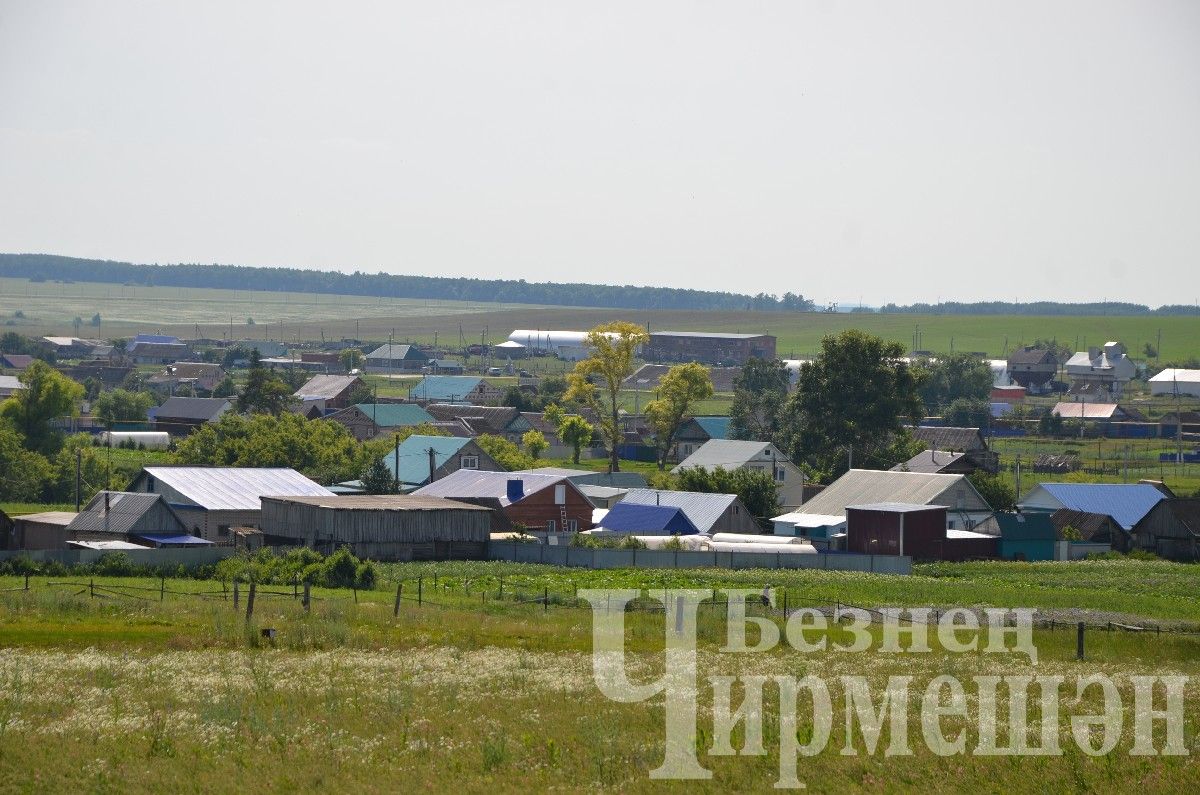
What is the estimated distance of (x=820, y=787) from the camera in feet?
69.7

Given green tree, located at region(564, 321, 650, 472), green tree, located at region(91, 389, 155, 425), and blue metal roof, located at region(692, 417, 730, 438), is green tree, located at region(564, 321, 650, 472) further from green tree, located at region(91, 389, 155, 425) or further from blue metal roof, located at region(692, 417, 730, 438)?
green tree, located at region(91, 389, 155, 425)

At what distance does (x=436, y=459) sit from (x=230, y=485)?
62.0ft

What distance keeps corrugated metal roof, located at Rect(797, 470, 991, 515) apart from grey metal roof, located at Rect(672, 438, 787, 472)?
14868 millimetres

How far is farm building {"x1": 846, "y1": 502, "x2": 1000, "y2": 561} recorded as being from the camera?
62062 mm

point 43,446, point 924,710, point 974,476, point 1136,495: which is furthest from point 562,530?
point 924,710

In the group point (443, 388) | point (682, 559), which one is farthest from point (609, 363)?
point (443, 388)

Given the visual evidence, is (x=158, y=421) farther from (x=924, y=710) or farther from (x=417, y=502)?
(x=924, y=710)

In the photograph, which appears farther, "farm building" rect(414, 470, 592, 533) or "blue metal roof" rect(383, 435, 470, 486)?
"blue metal roof" rect(383, 435, 470, 486)

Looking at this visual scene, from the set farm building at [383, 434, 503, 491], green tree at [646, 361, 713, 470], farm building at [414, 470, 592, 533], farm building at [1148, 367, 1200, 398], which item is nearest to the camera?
farm building at [414, 470, 592, 533]

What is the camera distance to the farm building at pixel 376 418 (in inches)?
4390

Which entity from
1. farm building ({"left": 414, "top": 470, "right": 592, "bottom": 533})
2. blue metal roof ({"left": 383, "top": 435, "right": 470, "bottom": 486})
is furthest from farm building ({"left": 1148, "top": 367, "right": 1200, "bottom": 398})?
farm building ({"left": 414, "top": 470, "right": 592, "bottom": 533})

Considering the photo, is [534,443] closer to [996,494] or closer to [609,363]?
[609,363]

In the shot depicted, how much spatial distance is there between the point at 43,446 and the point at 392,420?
32917mm

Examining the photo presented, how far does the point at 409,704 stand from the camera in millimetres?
25406
